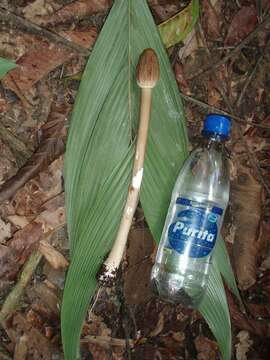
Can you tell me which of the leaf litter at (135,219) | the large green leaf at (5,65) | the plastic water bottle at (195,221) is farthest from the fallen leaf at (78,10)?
the plastic water bottle at (195,221)

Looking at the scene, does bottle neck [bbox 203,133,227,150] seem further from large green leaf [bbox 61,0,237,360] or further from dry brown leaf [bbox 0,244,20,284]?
dry brown leaf [bbox 0,244,20,284]

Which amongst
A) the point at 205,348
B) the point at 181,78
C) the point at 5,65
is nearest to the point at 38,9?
the point at 5,65

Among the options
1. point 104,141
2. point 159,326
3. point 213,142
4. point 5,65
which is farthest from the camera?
point 159,326

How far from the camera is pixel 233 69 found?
150cm

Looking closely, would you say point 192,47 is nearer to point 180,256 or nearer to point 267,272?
point 180,256

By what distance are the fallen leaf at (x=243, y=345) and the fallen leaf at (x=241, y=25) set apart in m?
1.06

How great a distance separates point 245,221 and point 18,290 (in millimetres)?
816

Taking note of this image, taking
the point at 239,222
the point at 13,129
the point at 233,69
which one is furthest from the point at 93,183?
the point at 233,69

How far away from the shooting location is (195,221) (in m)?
1.19

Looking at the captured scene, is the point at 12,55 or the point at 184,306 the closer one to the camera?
the point at 12,55

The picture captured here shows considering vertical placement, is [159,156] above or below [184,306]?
above

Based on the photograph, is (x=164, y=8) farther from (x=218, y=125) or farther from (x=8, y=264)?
(x=8, y=264)

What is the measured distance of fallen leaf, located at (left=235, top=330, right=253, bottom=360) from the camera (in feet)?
4.91

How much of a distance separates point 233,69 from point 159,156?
20.2 inches
